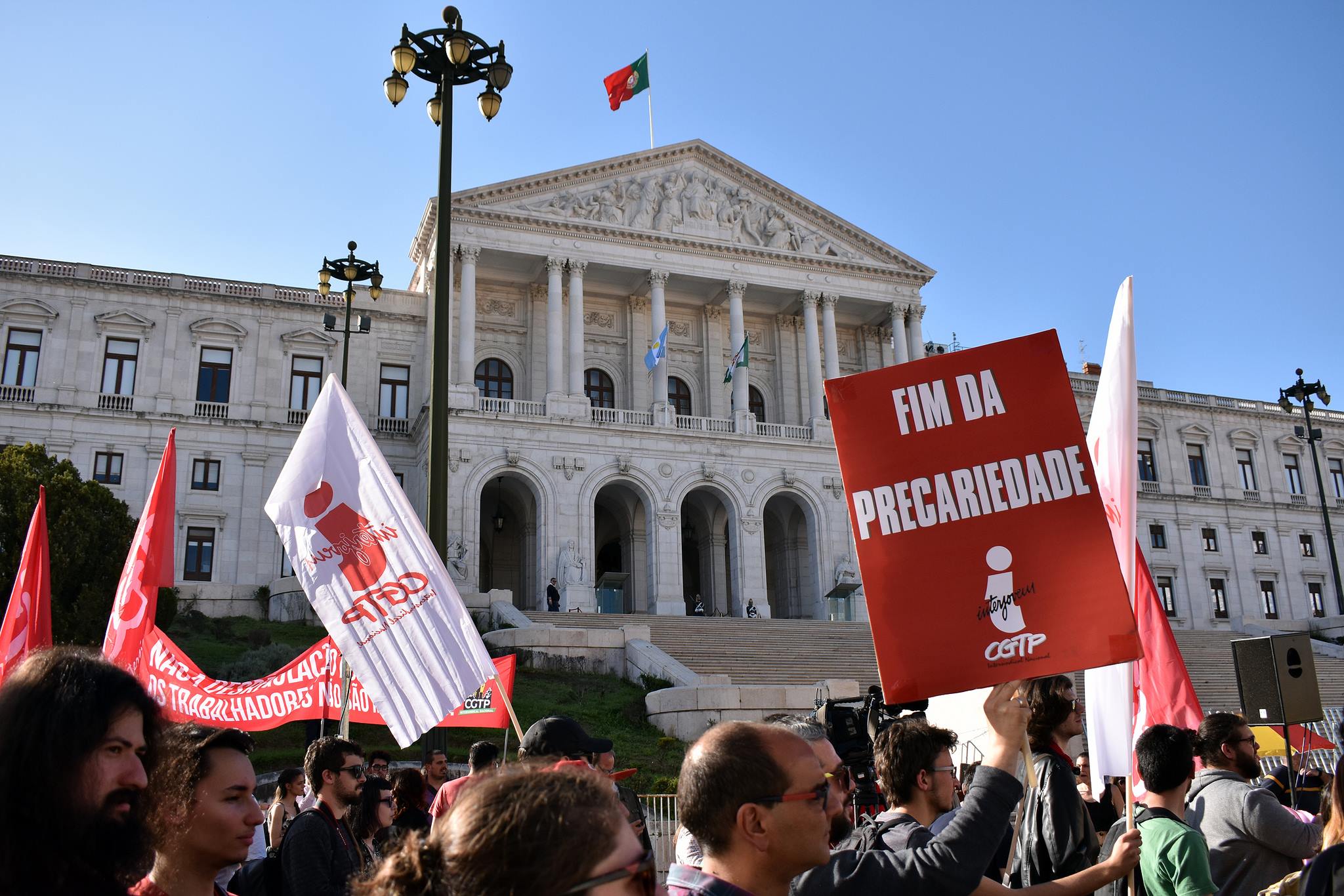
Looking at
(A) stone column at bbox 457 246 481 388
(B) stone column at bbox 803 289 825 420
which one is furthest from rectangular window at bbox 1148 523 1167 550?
(A) stone column at bbox 457 246 481 388

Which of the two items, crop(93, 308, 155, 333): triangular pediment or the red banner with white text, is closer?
the red banner with white text

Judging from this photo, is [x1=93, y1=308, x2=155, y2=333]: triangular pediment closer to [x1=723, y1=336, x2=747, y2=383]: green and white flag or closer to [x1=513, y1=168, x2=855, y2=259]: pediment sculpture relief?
[x1=513, y1=168, x2=855, y2=259]: pediment sculpture relief

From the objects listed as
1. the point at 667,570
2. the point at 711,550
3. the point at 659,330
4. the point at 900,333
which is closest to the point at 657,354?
the point at 659,330

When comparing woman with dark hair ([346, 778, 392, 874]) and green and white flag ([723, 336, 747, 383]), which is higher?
Answer: green and white flag ([723, 336, 747, 383])

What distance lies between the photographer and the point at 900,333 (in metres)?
43.6

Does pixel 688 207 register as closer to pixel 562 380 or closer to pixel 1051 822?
pixel 562 380

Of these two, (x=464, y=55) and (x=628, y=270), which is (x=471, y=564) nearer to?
(x=628, y=270)

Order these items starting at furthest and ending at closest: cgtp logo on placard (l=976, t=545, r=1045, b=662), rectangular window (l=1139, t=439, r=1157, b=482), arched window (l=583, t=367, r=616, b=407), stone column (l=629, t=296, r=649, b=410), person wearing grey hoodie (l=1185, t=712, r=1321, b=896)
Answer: rectangular window (l=1139, t=439, r=1157, b=482) < arched window (l=583, t=367, r=616, b=407) < stone column (l=629, t=296, r=649, b=410) < person wearing grey hoodie (l=1185, t=712, r=1321, b=896) < cgtp logo on placard (l=976, t=545, r=1045, b=662)

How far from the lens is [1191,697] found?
8422mm

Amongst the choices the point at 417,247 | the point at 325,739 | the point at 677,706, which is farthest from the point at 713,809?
the point at 417,247

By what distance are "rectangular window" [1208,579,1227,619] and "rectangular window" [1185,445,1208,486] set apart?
4.74 meters

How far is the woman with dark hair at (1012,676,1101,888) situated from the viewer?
4.85 metres

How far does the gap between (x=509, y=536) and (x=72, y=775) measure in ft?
129

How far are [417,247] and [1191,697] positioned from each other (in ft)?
126
